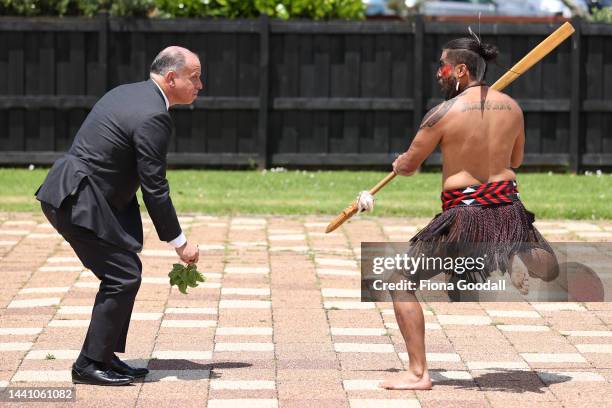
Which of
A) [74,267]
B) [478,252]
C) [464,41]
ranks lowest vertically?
[74,267]

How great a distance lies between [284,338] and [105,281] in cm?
159

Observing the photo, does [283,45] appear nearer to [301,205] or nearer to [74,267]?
[301,205]

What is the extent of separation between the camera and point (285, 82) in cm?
1673

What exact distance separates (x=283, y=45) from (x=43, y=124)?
310 cm

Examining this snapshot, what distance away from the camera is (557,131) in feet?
55.4

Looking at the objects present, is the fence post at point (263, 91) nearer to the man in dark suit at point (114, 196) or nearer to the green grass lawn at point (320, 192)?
the green grass lawn at point (320, 192)

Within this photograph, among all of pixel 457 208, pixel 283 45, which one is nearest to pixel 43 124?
pixel 283 45

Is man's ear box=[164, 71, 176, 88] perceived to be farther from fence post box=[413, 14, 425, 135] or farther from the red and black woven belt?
fence post box=[413, 14, 425, 135]

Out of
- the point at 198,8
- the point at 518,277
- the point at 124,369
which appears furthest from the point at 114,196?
the point at 198,8

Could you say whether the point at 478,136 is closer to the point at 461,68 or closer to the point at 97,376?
the point at 461,68

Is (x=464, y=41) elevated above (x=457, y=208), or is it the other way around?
(x=464, y=41)

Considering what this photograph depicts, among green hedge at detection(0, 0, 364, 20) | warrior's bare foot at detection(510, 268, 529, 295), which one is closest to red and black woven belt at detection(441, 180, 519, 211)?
warrior's bare foot at detection(510, 268, 529, 295)

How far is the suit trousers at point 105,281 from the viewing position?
700cm

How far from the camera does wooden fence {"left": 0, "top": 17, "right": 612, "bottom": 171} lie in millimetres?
16594
